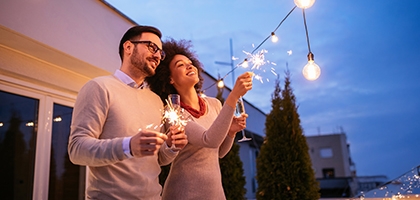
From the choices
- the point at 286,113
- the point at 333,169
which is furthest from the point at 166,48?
the point at 333,169

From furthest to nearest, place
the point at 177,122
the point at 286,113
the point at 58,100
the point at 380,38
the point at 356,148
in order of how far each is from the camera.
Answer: the point at 356,148, the point at 380,38, the point at 286,113, the point at 58,100, the point at 177,122

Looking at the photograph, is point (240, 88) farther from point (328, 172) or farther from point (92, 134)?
point (328, 172)

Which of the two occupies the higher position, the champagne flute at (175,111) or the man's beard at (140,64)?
the man's beard at (140,64)

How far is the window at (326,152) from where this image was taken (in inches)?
882

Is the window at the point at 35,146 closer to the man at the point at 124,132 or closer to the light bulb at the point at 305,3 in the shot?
the man at the point at 124,132

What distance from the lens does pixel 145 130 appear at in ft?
4.57

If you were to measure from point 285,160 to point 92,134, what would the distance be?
11.6 feet

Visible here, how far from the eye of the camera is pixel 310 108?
27.2 m

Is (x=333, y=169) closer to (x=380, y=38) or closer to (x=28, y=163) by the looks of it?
(x=380, y=38)

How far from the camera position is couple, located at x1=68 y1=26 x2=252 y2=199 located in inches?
59.6

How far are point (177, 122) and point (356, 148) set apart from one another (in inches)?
1388

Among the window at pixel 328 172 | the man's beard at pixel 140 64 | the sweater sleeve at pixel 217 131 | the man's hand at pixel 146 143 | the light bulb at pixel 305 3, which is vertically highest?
the light bulb at pixel 305 3

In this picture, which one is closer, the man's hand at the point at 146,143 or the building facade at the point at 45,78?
the man's hand at the point at 146,143

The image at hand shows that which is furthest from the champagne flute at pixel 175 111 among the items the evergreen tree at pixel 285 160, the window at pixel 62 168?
the evergreen tree at pixel 285 160
